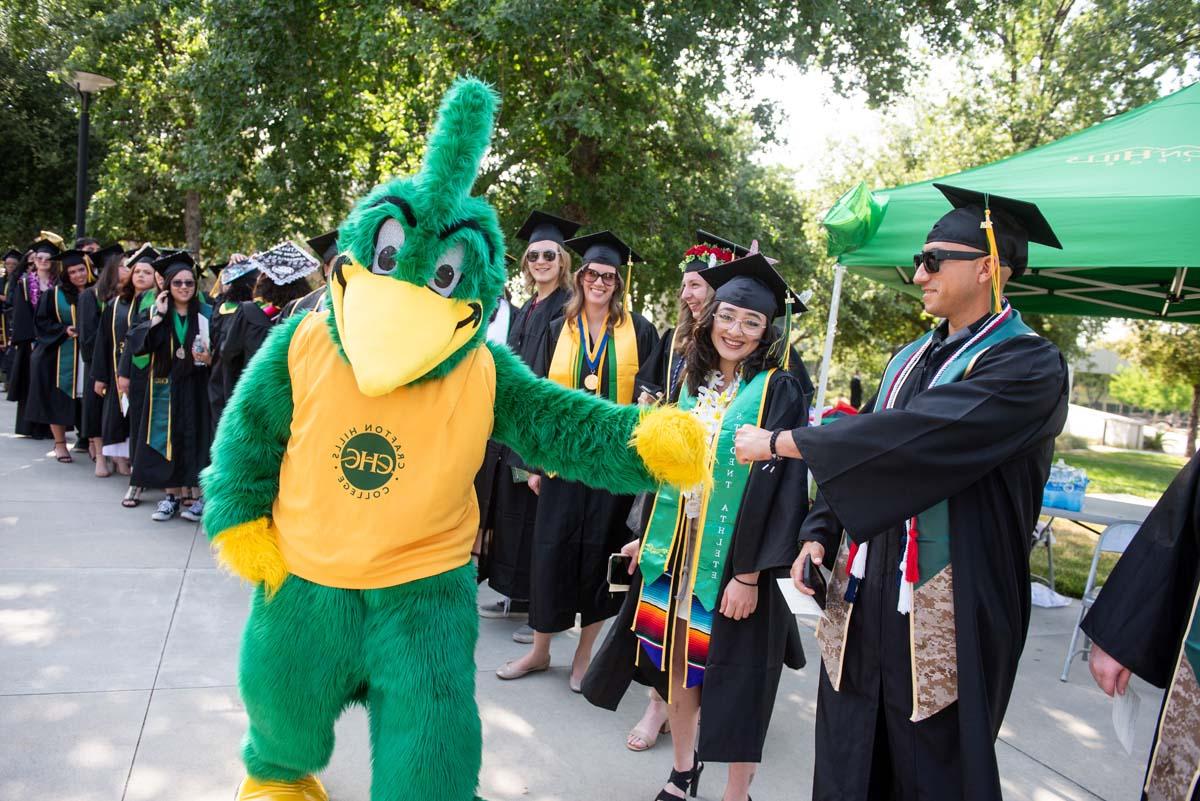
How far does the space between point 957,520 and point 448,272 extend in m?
1.61

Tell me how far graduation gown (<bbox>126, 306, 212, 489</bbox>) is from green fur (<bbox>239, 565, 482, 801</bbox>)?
4765 mm

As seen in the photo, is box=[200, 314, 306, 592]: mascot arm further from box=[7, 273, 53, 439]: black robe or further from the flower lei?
box=[7, 273, 53, 439]: black robe

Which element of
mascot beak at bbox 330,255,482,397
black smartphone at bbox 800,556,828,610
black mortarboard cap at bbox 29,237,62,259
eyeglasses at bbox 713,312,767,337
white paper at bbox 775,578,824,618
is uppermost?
black mortarboard cap at bbox 29,237,62,259

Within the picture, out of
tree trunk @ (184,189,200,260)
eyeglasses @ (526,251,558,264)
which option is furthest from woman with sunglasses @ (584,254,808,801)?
tree trunk @ (184,189,200,260)

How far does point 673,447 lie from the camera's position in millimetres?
2463

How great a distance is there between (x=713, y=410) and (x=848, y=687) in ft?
3.47

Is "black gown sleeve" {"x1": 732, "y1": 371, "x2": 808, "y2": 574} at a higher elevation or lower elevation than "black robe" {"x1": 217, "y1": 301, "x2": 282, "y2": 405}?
lower

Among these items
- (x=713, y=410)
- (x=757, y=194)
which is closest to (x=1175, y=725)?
(x=713, y=410)

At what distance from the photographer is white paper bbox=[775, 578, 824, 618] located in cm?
271

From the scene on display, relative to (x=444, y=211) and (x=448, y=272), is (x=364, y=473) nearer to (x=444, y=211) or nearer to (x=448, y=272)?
(x=448, y=272)

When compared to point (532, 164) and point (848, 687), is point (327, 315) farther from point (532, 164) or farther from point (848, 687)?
point (532, 164)

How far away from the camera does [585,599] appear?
421 cm

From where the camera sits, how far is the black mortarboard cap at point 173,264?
6.65 m

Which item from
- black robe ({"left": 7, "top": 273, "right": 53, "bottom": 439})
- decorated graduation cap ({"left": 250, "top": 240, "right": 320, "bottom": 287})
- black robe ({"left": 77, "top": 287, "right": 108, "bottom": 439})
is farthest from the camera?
black robe ({"left": 7, "top": 273, "right": 53, "bottom": 439})
